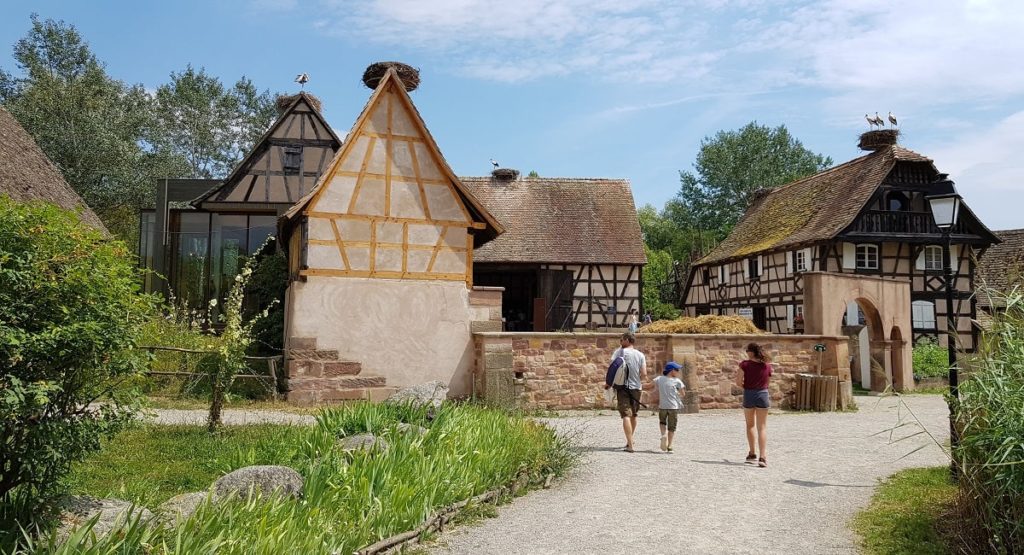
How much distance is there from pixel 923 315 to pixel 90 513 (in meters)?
26.6

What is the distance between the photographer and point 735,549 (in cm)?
581

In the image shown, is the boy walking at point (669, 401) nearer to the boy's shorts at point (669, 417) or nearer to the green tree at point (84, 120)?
the boy's shorts at point (669, 417)

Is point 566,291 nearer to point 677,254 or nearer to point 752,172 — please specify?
point 752,172

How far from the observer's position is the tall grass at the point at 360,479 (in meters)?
4.18

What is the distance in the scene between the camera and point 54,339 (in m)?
4.46

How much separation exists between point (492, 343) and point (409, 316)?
6.16ft

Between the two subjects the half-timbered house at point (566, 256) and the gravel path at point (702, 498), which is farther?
the half-timbered house at point (566, 256)

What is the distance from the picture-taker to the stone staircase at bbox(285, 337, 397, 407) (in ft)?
47.4

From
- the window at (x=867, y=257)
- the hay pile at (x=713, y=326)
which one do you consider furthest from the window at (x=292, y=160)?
the window at (x=867, y=257)

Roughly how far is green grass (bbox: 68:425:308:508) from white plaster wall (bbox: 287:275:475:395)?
193 inches

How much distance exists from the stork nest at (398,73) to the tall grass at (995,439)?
45.7 feet

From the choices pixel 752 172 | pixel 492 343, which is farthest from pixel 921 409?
pixel 752 172

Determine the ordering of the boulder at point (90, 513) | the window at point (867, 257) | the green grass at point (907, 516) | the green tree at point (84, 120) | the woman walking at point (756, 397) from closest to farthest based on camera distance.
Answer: the boulder at point (90, 513), the green grass at point (907, 516), the woman walking at point (756, 397), the window at point (867, 257), the green tree at point (84, 120)

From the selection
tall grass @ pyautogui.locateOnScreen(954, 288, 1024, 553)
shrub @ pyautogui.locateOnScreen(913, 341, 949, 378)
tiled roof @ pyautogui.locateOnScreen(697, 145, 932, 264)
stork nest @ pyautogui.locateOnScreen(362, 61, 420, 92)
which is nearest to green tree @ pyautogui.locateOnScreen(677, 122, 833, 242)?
tiled roof @ pyautogui.locateOnScreen(697, 145, 932, 264)
